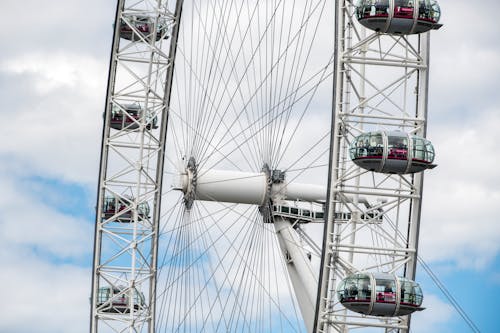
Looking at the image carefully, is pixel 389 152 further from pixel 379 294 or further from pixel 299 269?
pixel 299 269

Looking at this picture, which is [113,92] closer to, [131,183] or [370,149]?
[131,183]

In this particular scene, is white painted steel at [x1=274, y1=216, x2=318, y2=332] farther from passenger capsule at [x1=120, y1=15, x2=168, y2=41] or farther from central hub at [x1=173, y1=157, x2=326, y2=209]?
passenger capsule at [x1=120, y1=15, x2=168, y2=41]

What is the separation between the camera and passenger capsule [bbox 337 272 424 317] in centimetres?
5528

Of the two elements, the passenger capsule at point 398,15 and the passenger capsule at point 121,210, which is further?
the passenger capsule at point 121,210

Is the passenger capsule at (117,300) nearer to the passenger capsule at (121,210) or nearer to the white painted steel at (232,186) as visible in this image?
the passenger capsule at (121,210)

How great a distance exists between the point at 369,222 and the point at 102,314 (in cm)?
2052

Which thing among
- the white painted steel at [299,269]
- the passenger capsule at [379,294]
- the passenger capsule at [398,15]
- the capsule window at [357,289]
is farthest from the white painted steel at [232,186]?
the capsule window at [357,289]

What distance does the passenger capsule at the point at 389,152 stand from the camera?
56031mm

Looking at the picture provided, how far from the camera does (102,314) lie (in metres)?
74.8

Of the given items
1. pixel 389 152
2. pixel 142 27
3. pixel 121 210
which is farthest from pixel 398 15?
pixel 121 210

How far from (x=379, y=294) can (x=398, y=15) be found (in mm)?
8132

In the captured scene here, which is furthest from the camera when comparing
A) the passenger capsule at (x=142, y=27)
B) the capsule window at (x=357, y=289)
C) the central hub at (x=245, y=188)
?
the passenger capsule at (x=142, y=27)

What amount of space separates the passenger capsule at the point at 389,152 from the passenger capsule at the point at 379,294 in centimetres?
309

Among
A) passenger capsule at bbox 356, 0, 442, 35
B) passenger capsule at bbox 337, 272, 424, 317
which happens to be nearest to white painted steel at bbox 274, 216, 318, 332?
passenger capsule at bbox 337, 272, 424, 317
